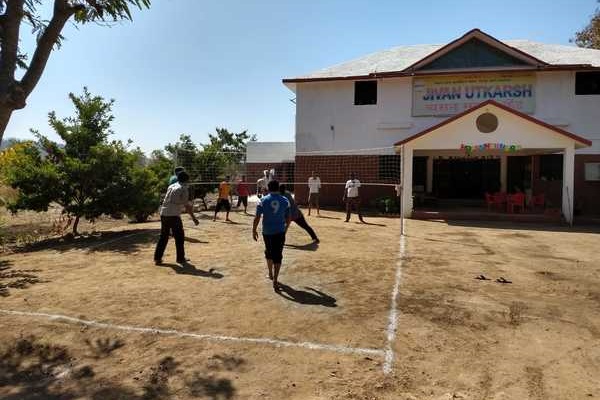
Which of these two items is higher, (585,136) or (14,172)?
(585,136)

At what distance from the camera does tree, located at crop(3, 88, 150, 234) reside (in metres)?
10.9

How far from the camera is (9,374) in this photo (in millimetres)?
3906

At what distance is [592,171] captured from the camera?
16250 mm

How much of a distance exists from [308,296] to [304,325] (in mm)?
1064

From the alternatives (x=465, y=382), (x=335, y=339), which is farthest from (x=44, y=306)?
(x=465, y=382)

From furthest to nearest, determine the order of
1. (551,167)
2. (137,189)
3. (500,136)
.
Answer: (551,167) → (500,136) → (137,189)

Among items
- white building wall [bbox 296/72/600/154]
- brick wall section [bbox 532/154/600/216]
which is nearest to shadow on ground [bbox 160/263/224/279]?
white building wall [bbox 296/72/600/154]

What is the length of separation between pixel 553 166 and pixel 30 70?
1768 cm

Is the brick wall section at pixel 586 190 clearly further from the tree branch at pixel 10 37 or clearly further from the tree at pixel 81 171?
the tree branch at pixel 10 37

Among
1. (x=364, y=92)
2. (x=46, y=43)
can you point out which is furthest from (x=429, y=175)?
(x=46, y=43)

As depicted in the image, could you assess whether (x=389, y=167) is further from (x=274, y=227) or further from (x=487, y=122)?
(x=274, y=227)

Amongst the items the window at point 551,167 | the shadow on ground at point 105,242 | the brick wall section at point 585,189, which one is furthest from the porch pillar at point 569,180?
the shadow on ground at point 105,242

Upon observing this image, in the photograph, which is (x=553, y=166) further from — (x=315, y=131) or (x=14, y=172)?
(x=14, y=172)

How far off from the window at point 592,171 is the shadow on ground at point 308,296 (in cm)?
1485
